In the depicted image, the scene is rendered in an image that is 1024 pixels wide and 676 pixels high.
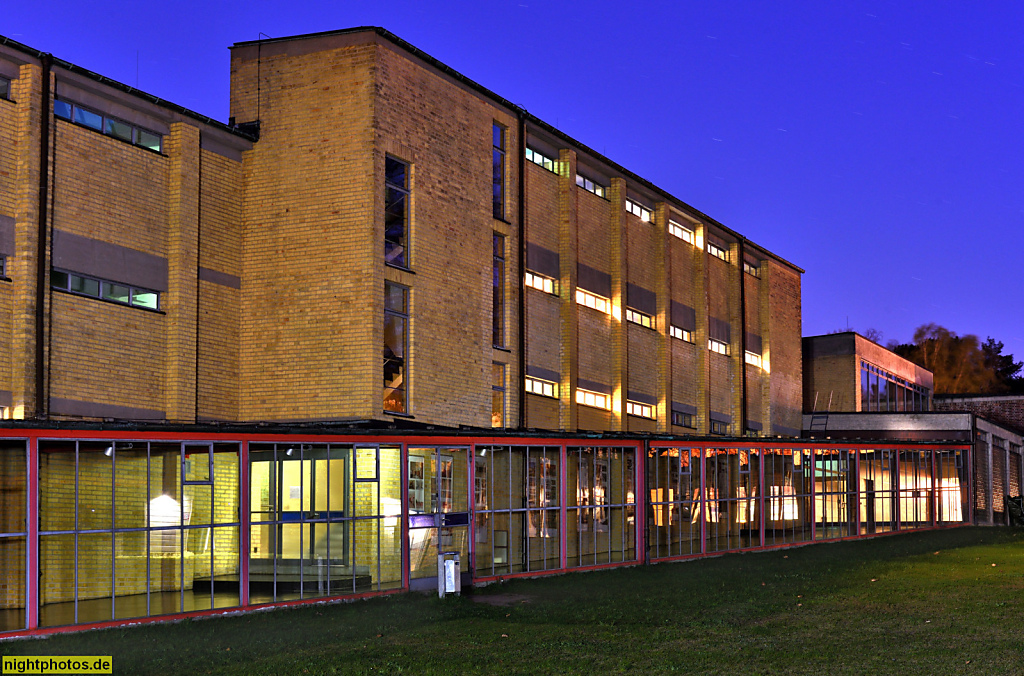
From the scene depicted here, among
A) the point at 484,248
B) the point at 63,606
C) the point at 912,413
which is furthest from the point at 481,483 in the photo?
the point at 912,413

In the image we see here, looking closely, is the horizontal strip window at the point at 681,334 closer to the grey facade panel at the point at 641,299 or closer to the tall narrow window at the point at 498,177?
the grey facade panel at the point at 641,299

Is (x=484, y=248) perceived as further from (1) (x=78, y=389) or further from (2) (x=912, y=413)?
(2) (x=912, y=413)

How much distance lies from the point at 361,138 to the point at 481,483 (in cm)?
1012

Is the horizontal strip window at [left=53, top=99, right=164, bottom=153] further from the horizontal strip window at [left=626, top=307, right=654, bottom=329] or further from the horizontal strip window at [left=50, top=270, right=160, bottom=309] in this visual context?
the horizontal strip window at [left=626, top=307, right=654, bottom=329]

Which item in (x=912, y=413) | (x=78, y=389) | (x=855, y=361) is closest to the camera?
(x=78, y=389)

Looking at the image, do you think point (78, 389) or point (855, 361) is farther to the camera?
point (855, 361)

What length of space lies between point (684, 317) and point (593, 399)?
920 centimetres

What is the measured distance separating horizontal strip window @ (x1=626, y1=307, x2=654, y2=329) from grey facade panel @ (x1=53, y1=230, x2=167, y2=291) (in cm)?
1979

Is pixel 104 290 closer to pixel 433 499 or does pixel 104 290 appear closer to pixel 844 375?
pixel 433 499

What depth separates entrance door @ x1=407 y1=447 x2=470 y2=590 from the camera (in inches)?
1096

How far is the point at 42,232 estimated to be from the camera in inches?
997

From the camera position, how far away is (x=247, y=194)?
103 ft

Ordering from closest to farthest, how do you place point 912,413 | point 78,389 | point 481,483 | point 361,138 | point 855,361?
point 78,389, point 361,138, point 481,483, point 912,413, point 855,361

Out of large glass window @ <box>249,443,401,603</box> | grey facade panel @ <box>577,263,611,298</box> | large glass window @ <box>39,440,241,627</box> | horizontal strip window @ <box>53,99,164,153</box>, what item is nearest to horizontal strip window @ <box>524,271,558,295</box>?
grey facade panel @ <box>577,263,611,298</box>
